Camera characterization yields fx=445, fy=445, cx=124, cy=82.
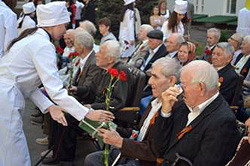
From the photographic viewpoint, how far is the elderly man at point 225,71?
5.21m

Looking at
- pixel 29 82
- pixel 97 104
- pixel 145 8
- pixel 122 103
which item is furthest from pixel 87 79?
pixel 145 8

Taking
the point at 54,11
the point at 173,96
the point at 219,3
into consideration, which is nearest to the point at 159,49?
the point at 54,11

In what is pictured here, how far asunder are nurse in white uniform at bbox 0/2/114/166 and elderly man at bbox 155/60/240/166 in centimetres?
59

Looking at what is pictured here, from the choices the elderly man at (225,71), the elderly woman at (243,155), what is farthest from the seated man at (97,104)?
the elderly woman at (243,155)

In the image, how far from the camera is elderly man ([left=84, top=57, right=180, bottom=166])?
11.6 feet

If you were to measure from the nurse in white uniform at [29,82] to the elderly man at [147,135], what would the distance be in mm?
251

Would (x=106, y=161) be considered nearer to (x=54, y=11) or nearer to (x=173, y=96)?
(x=173, y=96)

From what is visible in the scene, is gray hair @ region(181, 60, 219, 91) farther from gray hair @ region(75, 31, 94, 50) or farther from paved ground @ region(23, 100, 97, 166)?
gray hair @ region(75, 31, 94, 50)

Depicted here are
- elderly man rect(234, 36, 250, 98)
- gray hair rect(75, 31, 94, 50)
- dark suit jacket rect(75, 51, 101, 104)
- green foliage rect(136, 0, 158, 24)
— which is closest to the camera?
dark suit jacket rect(75, 51, 101, 104)

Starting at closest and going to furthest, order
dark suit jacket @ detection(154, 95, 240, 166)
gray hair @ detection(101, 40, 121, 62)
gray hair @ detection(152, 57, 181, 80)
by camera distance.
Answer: dark suit jacket @ detection(154, 95, 240, 166) → gray hair @ detection(152, 57, 181, 80) → gray hair @ detection(101, 40, 121, 62)

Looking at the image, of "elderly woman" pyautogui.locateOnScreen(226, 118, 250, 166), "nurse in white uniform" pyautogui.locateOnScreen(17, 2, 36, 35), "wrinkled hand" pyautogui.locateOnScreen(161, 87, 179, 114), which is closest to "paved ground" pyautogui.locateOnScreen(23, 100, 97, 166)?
"wrinkled hand" pyautogui.locateOnScreen(161, 87, 179, 114)

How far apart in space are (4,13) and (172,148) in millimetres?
3150

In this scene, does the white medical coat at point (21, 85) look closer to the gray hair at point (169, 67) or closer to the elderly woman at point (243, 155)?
the gray hair at point (169, 67)

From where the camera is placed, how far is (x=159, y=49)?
A: 6934mm
